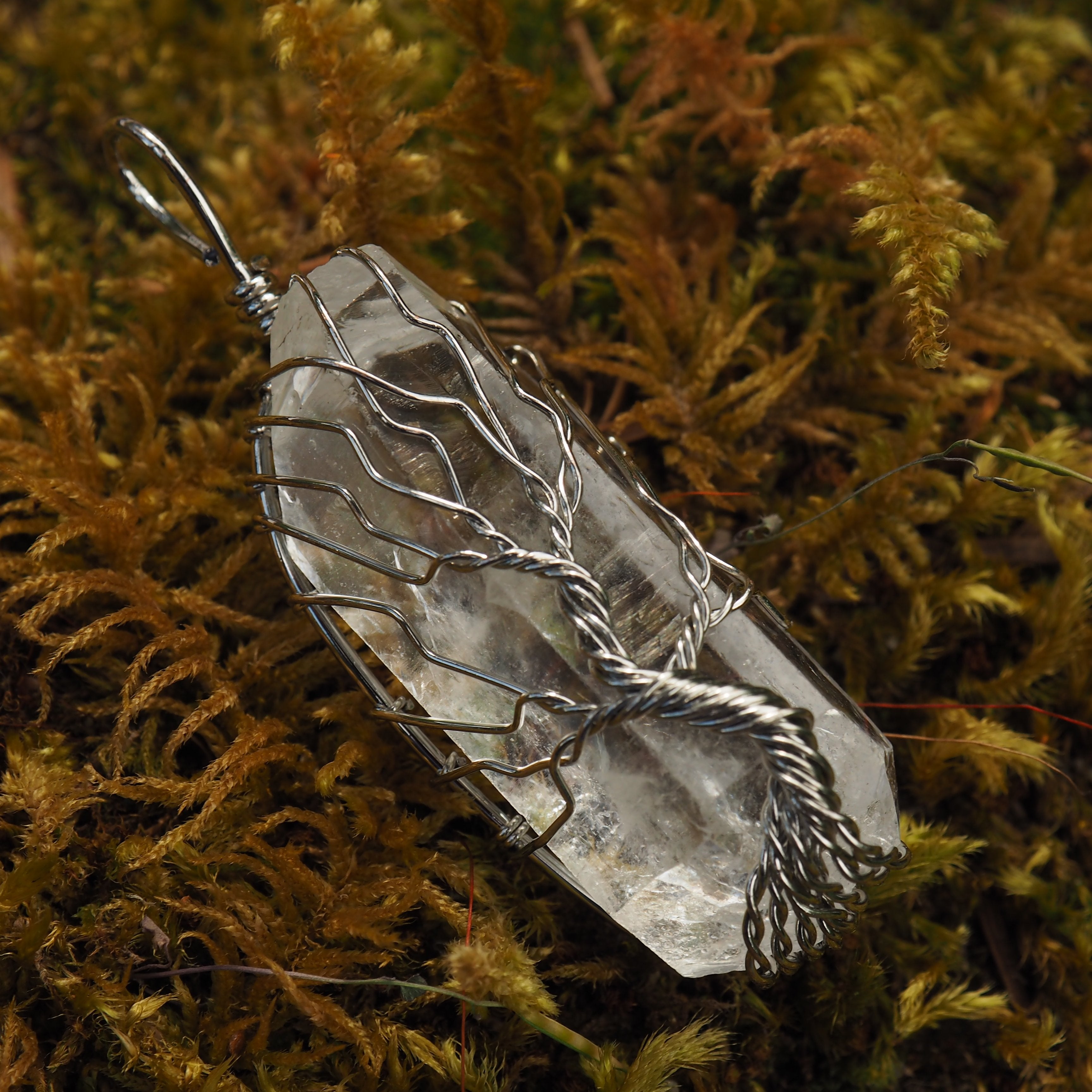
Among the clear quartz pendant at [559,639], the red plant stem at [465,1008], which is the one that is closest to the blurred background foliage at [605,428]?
the red plant stem at [465,1008]

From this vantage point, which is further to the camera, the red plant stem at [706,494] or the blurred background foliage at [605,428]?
the red plant stem at [706,494]

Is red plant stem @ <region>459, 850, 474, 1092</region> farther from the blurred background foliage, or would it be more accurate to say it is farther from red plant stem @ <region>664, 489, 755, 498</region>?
red plant stem @ <region>664, 489, 755, 498</region>

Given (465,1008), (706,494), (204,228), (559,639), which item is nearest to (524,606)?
(559,639)

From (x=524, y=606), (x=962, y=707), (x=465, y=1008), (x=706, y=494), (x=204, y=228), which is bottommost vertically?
(x=962, y=707)

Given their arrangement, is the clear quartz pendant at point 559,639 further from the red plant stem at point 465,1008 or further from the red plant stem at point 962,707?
the red plant stem at point 962,707

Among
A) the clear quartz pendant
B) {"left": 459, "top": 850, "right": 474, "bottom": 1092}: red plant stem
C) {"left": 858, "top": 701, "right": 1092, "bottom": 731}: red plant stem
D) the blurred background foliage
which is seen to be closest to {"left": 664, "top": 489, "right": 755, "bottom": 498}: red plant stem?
the blurred background foliage

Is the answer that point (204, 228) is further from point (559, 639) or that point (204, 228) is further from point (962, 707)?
point (962, 707)

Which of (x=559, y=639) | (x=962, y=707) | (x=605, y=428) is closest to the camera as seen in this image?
(x=559, y=639)

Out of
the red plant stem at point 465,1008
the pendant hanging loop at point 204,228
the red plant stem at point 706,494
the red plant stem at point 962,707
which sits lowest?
the red plant stem at point 962,707
